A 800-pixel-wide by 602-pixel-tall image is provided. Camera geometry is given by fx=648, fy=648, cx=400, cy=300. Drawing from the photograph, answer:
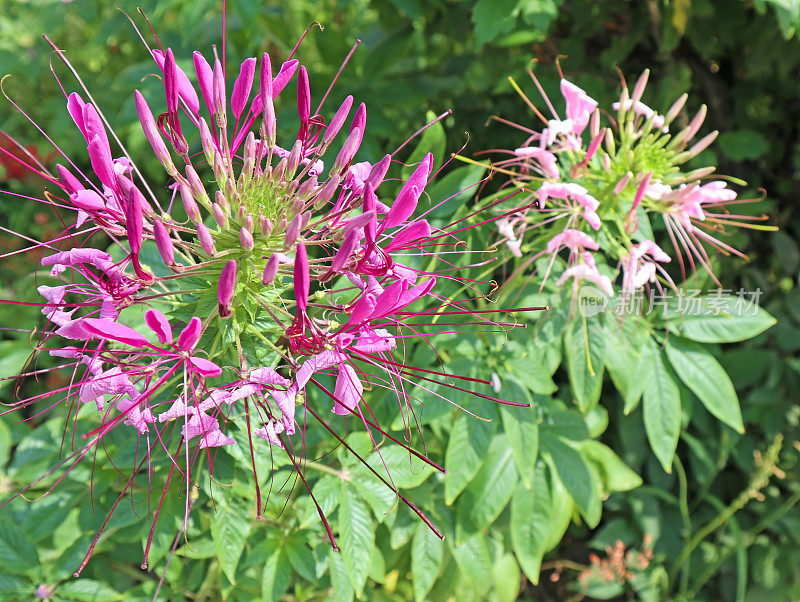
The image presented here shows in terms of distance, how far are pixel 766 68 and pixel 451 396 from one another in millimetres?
1612

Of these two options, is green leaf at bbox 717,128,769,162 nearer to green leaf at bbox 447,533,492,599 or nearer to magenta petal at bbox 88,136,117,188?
green leaf at bbox 447,533,492,599

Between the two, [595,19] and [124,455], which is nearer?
[124,455]

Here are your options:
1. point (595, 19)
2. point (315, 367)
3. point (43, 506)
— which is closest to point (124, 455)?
point (43, 506)

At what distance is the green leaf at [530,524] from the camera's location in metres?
1.54

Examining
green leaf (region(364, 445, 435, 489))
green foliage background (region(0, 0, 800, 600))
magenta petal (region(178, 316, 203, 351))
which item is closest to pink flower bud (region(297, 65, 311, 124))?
magenta petal (region(178, 316, 203, 351))

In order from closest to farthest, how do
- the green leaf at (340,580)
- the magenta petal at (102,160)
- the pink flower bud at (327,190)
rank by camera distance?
the magenta petal at (102,160) < the pink flower bud at (327,190) < the green leaf at (340,580)

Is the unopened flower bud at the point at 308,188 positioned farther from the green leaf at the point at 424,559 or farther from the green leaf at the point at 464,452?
the green leaf at the point at 424,559

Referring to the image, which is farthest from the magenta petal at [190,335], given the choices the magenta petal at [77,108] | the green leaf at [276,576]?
the green leaf at [276,576]

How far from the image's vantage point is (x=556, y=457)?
5.10ft

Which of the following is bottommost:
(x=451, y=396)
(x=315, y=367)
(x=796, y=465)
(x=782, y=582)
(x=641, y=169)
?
(x=782, y=582)

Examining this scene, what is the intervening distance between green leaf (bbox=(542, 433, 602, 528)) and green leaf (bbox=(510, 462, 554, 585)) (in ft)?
0.23

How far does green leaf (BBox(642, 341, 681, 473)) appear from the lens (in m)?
1.51

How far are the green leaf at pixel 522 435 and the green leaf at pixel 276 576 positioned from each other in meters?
0.52

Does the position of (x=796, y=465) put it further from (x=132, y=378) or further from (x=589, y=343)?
(x=132, y=378)
